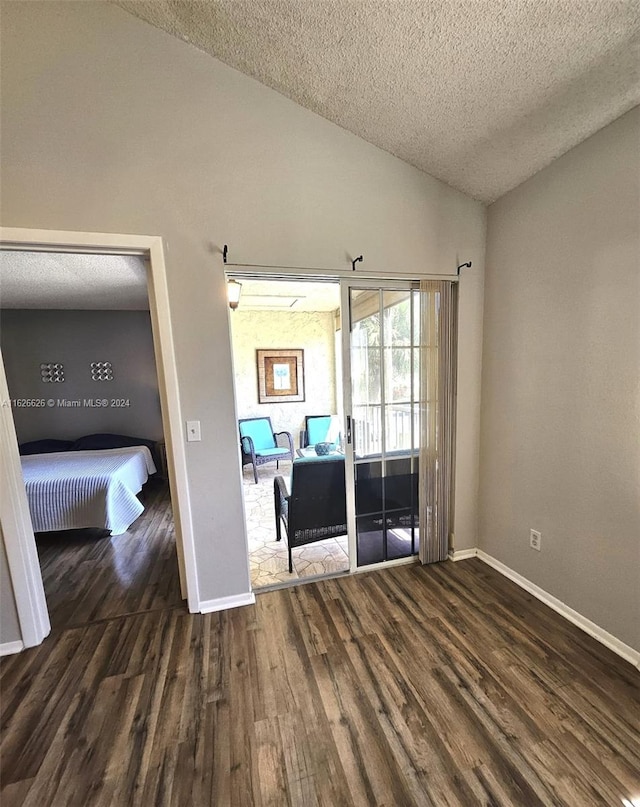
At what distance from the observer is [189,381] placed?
182 cm

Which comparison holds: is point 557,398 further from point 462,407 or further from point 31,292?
point 31,292

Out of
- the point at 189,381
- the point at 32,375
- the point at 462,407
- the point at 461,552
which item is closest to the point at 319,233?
the point at 189,381

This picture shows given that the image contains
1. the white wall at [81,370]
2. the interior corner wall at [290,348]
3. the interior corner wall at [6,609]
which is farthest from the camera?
the interior corner wall at [290,348]

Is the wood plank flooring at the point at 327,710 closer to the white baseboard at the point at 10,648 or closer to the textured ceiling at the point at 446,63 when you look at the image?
the white baseboard at the point at 10,648

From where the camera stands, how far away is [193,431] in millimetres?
1848

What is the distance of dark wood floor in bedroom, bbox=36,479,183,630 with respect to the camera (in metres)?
2.07

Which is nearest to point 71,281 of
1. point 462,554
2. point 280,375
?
point 280,375

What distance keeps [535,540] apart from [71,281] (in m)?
4.50

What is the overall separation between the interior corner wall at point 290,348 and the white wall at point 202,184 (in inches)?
135

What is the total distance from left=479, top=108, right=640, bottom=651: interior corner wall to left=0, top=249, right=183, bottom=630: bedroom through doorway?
2.28 meters

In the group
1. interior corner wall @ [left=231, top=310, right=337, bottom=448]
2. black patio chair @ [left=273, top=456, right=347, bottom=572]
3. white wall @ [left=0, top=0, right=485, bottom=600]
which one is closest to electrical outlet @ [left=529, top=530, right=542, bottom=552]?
black patio chair @ [left=273, top=456, right=347, bottom=572]

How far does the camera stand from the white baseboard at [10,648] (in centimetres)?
173

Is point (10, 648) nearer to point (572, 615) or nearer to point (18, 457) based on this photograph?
point (18, 457)

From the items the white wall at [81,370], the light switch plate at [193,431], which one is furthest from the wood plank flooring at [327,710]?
the white wall at [81,370]
